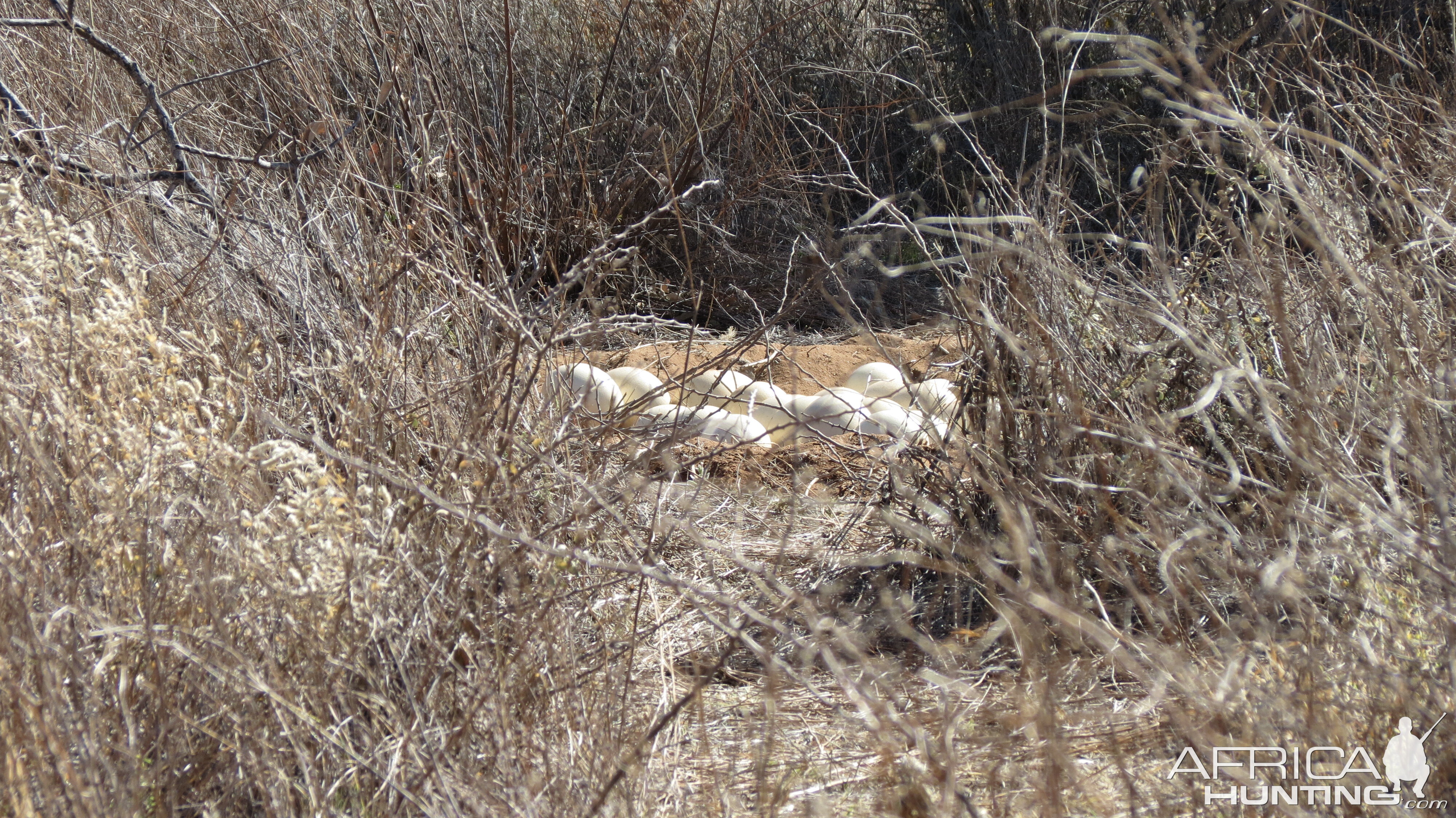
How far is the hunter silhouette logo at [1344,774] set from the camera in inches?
52.9

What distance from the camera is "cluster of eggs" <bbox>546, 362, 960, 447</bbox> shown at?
129 inches

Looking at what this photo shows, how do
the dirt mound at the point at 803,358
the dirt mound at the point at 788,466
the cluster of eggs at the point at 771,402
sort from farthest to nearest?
the dirt mound at the point at 803,358, the dirt mound at the point at 788,466, the cluster of eggs at the point at 771,402

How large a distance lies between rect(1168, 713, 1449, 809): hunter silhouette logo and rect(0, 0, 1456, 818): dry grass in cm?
3

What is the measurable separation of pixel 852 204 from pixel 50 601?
5683mm

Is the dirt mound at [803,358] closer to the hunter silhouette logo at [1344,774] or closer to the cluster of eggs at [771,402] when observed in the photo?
the cluster of eggs at [771,402]

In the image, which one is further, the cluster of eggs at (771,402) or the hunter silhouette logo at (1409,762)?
the cluster of eggs at (771,402)

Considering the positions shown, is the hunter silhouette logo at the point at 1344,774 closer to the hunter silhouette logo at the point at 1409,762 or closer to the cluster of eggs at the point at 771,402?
the hunter silhouette logo at the point at 1409,762

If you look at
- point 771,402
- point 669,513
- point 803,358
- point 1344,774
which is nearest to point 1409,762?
point 1344,774

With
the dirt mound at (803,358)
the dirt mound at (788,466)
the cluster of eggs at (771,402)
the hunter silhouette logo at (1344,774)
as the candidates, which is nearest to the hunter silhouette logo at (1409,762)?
the hunter silhouette logo at (1344,774)

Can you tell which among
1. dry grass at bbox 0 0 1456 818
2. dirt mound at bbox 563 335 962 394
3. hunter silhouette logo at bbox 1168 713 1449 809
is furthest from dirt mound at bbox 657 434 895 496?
hunter silhouette logo at bbox 1168 713 1449 809

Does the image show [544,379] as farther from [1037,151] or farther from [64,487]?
[1037,151]

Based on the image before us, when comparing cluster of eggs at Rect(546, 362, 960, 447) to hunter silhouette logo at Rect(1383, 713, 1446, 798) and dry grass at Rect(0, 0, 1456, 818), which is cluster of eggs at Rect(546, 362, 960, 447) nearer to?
dry grass at Rect(0, 0, 1456, 818)

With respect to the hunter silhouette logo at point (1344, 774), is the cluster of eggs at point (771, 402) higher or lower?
lower

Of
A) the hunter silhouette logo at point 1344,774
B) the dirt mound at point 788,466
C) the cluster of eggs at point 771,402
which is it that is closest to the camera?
the hunter silhouette logo at point 1344,774
